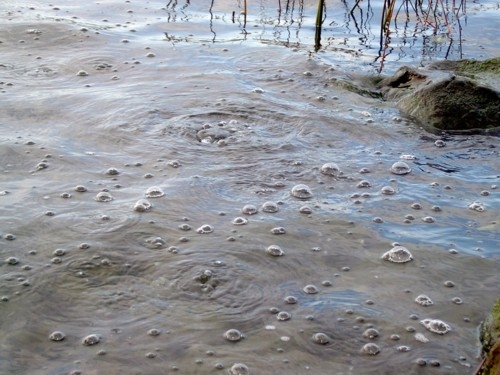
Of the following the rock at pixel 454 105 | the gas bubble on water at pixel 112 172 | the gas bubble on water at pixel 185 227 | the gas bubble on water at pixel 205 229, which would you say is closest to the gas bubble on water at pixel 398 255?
the gas bubble on water at pixel 205 229

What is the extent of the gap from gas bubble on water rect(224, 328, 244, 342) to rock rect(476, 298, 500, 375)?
2.90ft

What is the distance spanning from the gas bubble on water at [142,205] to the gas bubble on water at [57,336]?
1.06m

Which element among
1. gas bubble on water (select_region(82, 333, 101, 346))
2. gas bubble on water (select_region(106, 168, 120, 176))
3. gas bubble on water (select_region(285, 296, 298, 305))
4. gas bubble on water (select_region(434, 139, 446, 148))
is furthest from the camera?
gas bubble on water (select_region(434, 139, 446, 148))

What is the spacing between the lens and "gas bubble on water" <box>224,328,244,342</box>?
2.86 meters

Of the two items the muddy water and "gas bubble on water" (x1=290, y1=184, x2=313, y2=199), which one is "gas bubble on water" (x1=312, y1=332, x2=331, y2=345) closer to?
the muddy water

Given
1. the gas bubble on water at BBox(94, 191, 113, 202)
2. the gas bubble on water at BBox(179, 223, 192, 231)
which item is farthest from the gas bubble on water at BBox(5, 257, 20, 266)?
the gas bubble on water at BBox(179, 223, 192, 231)

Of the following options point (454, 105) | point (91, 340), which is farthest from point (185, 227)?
point (454, 105)

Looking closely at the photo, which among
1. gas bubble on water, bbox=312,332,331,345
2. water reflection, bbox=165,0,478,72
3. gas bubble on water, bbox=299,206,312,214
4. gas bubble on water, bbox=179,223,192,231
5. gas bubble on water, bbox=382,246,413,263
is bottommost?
gas bubble on water, bbox=312,332,331,345

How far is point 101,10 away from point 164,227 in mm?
4836

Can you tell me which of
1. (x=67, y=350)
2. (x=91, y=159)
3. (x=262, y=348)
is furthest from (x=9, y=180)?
(x=262, y=348)

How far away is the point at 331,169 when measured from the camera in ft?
14.3

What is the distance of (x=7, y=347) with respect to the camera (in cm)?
277

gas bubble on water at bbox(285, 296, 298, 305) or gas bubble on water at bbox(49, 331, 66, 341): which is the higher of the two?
gas bubble on water at bbox(285, 296, 298, 305)

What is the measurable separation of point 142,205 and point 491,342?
1868 millimetres
